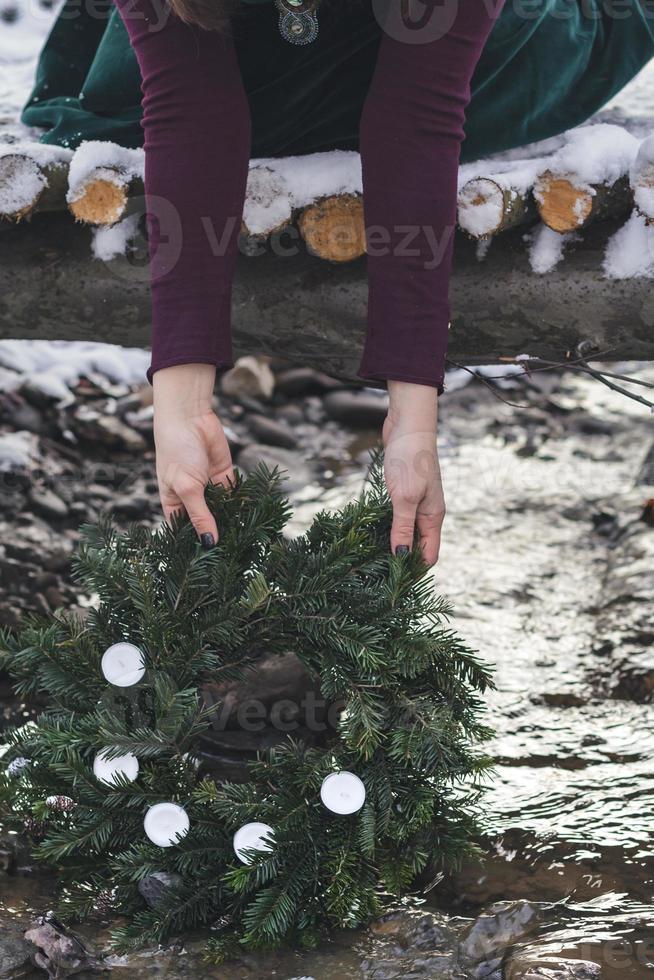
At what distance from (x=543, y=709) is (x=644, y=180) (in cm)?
127

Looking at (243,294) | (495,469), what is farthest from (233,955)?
→ (495,469)

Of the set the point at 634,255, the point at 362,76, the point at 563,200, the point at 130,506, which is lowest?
the point at 130,506

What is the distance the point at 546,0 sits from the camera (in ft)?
7.61

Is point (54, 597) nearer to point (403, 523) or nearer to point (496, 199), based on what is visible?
point (403, 523)

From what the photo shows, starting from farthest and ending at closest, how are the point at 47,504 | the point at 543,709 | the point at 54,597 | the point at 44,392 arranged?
the point at 44,392 → the point at 47,504 → the point at 54,597 → the point at 543,709

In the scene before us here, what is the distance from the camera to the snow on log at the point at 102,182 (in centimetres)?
222

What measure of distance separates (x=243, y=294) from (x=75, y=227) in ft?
1.37

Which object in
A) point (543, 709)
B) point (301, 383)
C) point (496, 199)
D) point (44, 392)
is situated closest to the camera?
point (496, 199)

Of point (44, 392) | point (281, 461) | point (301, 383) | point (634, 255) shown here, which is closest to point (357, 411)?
point (301, 383)

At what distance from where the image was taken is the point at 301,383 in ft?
16.5

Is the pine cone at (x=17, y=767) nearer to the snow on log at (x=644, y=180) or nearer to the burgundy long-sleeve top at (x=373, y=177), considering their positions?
the burgundy long-sleeve top at (x=373, y=177)

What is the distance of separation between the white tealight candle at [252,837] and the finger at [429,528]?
1.72ft

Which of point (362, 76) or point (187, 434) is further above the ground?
point (362, 76)

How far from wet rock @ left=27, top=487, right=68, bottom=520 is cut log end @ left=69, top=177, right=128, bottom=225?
1486 mm
